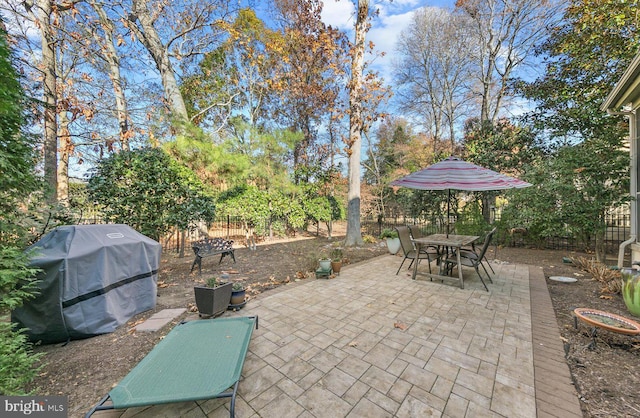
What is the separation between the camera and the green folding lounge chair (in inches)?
60.6

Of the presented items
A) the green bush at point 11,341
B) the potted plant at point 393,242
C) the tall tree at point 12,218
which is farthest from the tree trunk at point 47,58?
the potted plant at point 393,242

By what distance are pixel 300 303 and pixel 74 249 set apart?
106 inches

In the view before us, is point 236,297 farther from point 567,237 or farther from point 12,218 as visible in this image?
point 567,237

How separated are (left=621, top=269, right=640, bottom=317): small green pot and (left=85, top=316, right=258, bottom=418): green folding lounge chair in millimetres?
4442

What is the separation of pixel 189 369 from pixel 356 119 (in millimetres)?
8148

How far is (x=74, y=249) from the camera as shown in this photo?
A: 8.72 ft

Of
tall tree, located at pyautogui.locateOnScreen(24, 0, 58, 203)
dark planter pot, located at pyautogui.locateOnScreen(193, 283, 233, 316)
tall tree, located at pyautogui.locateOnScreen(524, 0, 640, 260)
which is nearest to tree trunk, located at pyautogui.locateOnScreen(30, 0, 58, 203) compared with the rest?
tall tree, located at pyautogui.locateOnScreen(24, 0, 58, 203)

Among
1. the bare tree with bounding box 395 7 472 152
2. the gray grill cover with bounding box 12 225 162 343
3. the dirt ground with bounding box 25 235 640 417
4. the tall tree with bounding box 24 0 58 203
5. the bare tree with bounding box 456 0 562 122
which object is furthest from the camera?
the bare tree with bounding box 395 7 472 152

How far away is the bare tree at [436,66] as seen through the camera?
1250 cm

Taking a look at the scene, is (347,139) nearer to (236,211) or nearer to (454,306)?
(236,211)

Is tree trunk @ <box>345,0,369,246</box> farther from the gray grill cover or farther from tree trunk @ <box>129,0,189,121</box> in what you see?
the gray grill cover

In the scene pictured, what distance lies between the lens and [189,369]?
6.07ft

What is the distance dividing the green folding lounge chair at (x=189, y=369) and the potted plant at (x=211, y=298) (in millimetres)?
411

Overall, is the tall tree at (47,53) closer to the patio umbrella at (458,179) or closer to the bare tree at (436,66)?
the patio umbrella at (458,179)
